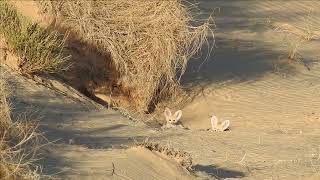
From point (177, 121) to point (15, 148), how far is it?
5.20m

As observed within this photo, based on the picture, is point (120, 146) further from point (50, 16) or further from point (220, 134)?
point (50, 16)

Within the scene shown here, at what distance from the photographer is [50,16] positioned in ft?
36.9

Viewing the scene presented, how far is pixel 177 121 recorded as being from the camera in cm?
1105

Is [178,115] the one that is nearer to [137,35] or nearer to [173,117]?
[173,117]

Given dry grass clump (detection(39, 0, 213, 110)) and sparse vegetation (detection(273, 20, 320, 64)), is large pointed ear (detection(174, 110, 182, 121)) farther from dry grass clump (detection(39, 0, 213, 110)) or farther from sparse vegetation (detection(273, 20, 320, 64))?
sparse vegetation (detection(273, 20, 320, 64))

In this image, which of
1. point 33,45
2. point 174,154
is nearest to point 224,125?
point 33,45

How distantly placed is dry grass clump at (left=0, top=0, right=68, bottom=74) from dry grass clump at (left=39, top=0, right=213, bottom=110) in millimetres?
677

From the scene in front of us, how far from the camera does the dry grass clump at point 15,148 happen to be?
5633mm

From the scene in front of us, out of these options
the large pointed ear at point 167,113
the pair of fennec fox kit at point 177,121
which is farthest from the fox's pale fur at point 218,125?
the large pointed ear at point 167,113

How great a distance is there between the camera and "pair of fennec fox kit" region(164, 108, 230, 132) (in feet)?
34.6

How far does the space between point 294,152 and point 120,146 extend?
7.88 feet

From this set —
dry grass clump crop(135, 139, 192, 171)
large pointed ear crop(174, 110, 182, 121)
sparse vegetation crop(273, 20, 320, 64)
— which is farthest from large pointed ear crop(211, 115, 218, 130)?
sparse vegetation crop(273, 20, 320, 64)

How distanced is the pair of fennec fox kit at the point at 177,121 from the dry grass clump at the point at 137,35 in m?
0.72

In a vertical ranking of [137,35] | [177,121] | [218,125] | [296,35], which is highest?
[296,35]
